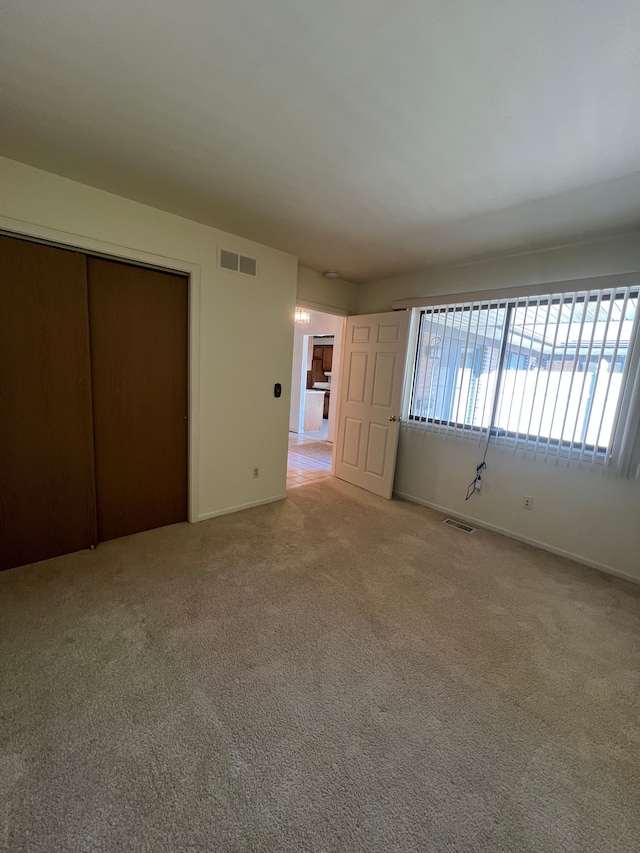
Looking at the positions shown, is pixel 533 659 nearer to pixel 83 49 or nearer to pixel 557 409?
pixel 557 409

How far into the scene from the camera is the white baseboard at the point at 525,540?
2597 mm

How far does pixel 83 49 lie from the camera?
1.22 m

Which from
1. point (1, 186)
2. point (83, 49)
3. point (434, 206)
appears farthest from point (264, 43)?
point (1, 186)

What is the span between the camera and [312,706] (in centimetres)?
145

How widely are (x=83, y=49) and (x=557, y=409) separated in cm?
341

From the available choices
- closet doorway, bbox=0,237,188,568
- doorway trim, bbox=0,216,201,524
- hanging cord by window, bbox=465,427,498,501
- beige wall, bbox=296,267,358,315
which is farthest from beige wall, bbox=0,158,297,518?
hanging cord by window, bbox=465,427,498,501

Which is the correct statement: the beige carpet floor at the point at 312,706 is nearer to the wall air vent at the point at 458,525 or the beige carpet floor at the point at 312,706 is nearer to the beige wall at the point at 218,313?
the wall air vent at the point at 458,525

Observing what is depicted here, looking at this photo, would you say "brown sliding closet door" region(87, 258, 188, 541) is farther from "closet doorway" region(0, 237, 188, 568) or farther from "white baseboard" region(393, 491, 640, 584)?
"white baseboard" region(393, 491, 640, 584)

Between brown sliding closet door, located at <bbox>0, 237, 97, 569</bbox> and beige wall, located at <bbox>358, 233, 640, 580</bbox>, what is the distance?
306 cm

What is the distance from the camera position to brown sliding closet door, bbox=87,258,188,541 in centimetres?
243

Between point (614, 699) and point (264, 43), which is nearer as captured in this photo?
point (264, 43)

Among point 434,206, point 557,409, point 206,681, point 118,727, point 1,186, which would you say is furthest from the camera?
point 557,409

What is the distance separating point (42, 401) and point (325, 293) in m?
2.88

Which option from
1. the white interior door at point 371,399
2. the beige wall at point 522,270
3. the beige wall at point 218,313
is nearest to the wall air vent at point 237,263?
the beige wall at point 218,313
